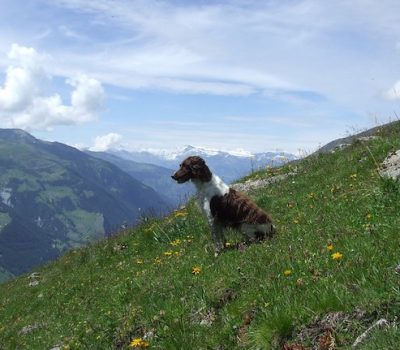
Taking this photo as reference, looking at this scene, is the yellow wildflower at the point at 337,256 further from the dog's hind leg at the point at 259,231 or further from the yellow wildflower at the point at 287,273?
the dog's hind leg at the point at 259,231

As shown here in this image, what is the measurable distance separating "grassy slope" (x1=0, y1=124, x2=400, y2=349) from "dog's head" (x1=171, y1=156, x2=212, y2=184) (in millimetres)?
1775

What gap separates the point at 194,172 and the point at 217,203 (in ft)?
3.01

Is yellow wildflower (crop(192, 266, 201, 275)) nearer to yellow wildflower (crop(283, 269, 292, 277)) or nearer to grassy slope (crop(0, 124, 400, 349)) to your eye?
grassy slope (crop(0, 124, 400, 349))

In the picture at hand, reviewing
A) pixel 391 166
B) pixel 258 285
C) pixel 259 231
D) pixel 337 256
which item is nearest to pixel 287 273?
pixel 258 285

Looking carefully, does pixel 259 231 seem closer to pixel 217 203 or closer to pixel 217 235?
pixel 217 235

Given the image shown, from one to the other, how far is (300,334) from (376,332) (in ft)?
3.85

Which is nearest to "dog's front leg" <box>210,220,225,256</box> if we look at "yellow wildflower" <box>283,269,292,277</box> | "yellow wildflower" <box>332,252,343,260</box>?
"yellow wildflower" <box>283,269,292,277</box>

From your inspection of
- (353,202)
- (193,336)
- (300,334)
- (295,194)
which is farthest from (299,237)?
(295,194)

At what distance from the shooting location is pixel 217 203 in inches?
480

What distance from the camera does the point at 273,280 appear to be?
736 centimetres

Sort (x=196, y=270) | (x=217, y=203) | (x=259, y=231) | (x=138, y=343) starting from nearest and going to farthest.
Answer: (x=138, y=343)
(x=196, y=270)
(x=259, y=231)
(x=217, y=203)

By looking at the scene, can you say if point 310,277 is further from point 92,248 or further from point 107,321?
point 92,248

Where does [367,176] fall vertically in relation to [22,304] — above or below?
above

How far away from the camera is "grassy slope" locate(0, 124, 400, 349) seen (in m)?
5.84
